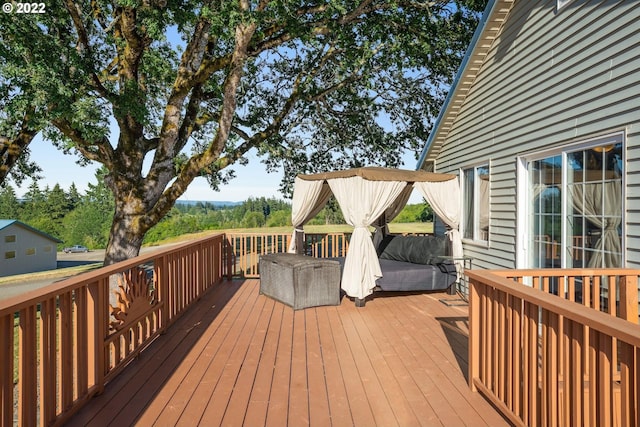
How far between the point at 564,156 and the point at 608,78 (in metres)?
0.83

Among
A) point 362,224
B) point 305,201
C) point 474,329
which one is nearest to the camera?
point 474,329

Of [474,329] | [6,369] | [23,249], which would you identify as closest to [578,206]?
[474,329]

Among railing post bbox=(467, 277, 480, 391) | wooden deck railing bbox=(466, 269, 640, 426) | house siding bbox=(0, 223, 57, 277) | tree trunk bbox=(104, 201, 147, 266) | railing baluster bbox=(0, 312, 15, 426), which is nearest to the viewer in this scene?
wooden deck railing bbox=(466, 269, 640, 426)

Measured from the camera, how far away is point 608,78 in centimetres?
337

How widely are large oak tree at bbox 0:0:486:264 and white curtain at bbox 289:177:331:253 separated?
1796 millimetres

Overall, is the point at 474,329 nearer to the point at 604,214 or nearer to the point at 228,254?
the point at 604,214

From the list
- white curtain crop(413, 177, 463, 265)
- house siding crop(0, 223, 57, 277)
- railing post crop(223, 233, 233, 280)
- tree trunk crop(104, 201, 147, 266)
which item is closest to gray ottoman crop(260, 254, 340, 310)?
white curtain crop(413, 177, 463, 265)

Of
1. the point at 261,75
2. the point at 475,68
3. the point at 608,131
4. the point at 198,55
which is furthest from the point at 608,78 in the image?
the point at 261,75

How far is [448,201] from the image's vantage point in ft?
20.0

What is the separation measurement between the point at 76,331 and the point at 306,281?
9.76 feet

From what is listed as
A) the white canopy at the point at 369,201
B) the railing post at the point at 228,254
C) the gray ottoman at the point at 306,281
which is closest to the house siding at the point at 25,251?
the railing post at the point at 228,254

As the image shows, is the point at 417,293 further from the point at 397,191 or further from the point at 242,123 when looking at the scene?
the point at 242,123

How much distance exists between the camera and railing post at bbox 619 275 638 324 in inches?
112

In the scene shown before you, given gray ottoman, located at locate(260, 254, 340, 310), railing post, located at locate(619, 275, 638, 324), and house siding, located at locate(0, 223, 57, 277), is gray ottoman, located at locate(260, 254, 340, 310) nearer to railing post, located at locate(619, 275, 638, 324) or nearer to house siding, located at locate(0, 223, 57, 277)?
railing post, located at locate(619, 275, 638, 324)
